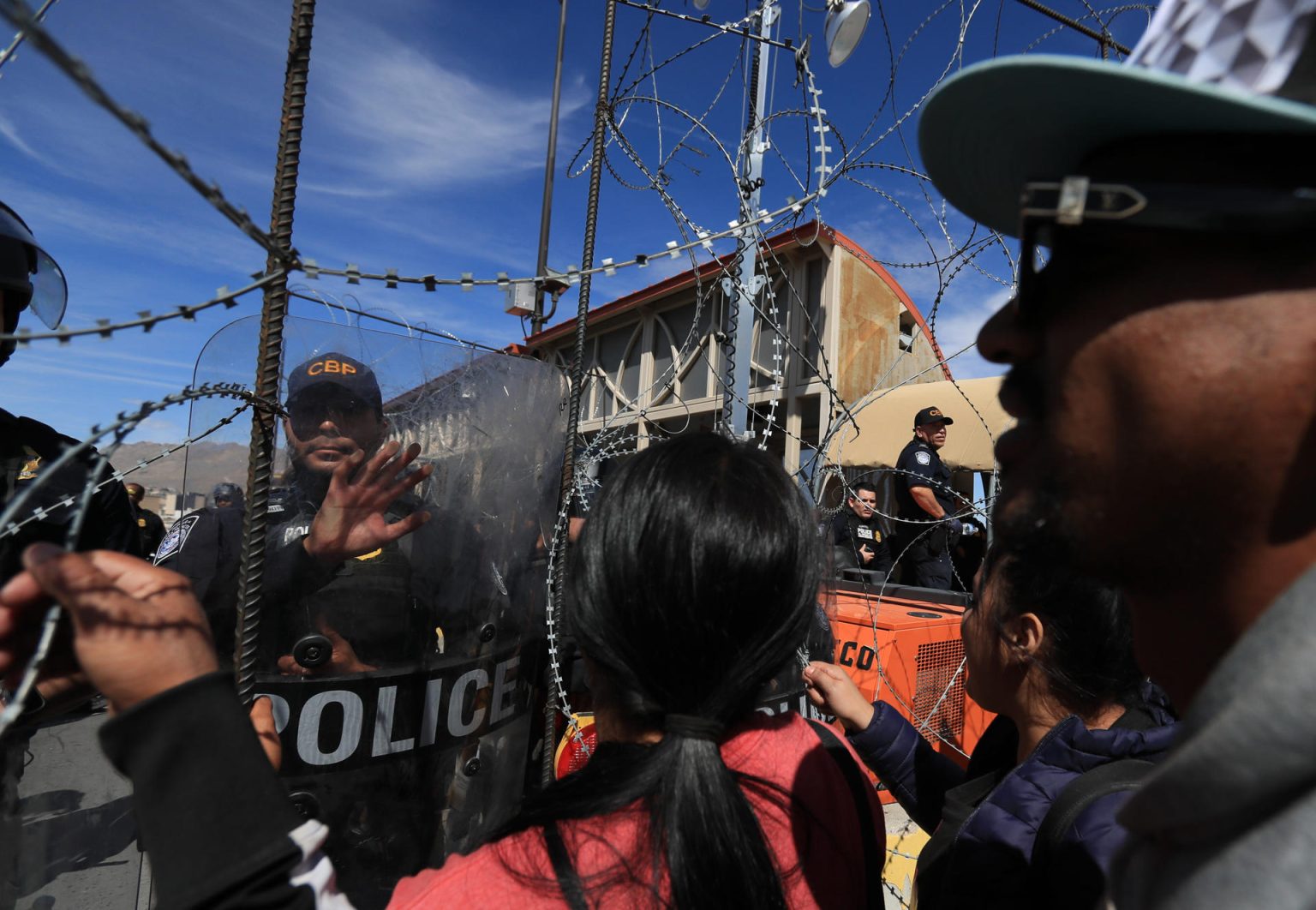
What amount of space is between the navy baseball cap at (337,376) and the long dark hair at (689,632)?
0.81 meters

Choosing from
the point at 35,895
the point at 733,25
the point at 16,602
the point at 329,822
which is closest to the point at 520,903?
the point at 16,602

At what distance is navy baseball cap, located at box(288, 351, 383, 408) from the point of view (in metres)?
1.62

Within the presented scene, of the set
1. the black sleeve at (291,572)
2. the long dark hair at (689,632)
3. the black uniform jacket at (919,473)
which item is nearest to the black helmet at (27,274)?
the black sleeve at (291,572)

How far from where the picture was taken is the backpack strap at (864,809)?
123 centimetres

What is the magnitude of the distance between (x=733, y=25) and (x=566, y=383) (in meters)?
2.87

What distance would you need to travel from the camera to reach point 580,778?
1.05m

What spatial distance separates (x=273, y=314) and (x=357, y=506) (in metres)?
0.55

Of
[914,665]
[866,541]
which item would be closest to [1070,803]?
[914,665]

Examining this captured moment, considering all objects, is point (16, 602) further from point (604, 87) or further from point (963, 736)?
point (963, 736)

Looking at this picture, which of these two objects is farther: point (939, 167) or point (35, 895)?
point (35, 895)

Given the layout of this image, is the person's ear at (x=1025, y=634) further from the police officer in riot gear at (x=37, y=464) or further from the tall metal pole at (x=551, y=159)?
the tall metal pole at (x=551, y=159)

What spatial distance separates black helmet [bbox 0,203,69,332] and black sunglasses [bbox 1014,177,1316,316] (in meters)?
2.16

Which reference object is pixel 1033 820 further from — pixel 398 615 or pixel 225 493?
pixel 225 493

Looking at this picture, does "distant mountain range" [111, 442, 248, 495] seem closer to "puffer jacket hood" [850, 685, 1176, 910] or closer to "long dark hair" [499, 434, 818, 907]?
"long dark hair" [499, 434, 818, 907]
